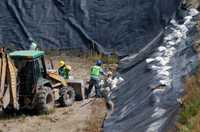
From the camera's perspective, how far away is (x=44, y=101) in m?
18.1

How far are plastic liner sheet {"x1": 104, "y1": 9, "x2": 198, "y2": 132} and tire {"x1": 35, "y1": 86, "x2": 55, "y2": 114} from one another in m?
2.01

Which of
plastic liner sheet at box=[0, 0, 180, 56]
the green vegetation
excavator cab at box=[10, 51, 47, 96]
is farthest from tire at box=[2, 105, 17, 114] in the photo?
plastic liner sheet at box=[0, 0, 180, 56]

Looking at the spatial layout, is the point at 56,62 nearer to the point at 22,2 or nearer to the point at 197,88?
the point at 22,2

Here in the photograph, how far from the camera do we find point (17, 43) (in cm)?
2916

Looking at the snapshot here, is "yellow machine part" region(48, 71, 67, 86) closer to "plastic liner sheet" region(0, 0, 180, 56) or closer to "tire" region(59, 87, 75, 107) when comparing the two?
"tire" region(59, 87, 75, 107)

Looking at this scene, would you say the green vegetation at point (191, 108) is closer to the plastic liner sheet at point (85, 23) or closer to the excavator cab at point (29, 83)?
the excavator cab at point (29, 83)

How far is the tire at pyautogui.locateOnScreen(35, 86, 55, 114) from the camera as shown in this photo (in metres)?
18.1

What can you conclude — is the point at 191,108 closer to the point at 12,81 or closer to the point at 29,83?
the point at 12,81

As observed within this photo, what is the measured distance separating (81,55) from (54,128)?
1124 centimetres

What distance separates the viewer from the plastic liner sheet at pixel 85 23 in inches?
1107

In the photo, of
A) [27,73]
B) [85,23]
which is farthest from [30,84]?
[85,23]

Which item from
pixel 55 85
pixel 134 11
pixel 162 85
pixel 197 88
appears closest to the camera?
pixel 197 88

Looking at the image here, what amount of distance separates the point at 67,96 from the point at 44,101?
66.0 inches

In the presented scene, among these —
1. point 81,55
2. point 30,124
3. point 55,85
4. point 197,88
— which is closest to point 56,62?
point 81,55
